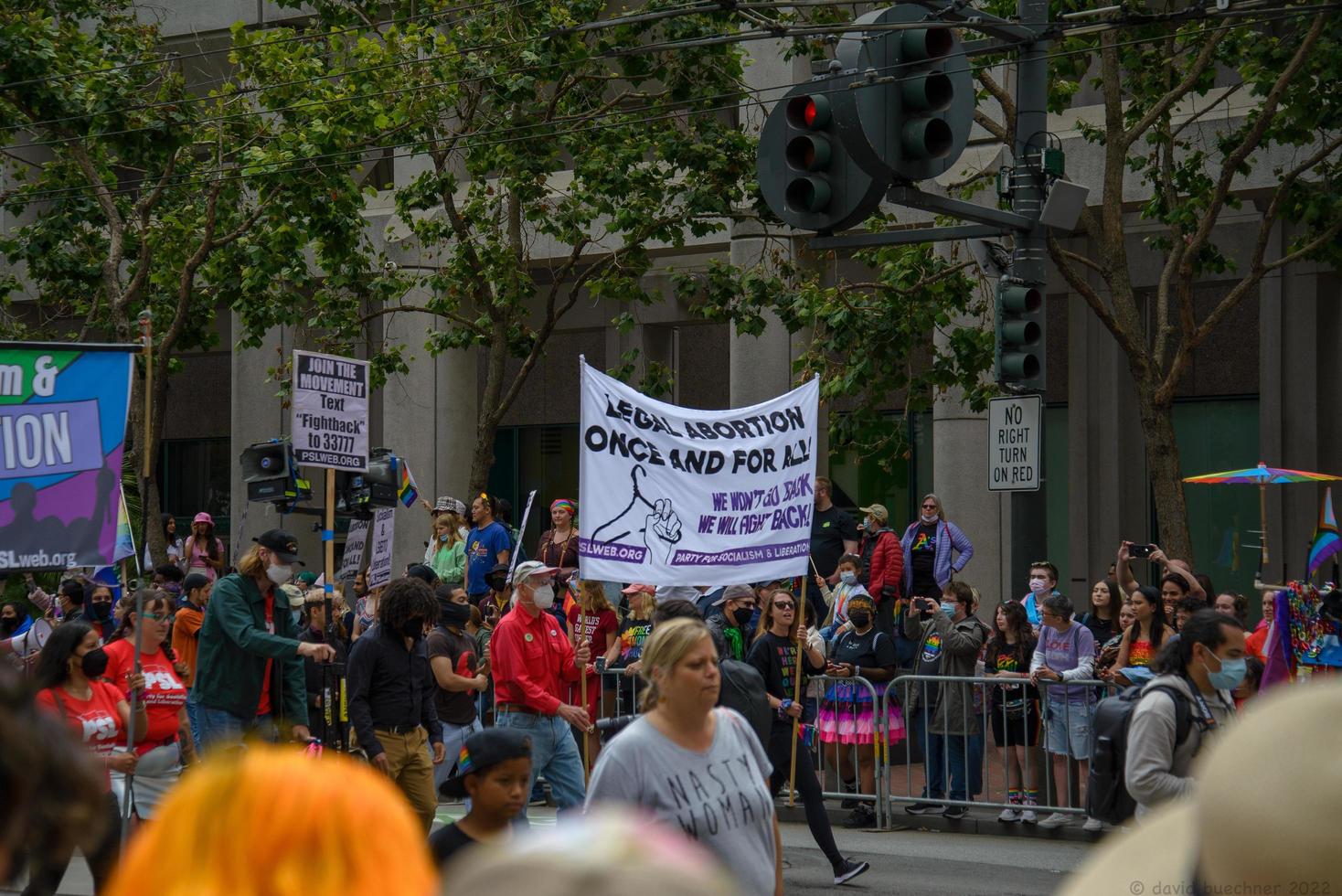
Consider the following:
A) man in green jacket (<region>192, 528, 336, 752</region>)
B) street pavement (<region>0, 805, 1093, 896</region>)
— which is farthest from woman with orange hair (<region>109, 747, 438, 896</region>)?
street pavement (<region>0, 805, 1093, 896</region>)

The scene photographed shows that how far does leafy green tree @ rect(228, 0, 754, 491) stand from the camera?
68.3ft

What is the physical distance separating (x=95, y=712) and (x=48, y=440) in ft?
4.58

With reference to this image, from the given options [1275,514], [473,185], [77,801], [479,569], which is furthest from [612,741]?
[1275,514]

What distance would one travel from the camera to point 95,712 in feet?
29.8

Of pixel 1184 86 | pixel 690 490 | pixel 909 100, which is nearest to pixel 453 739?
pixel 690 490

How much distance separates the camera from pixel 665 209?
858 inches

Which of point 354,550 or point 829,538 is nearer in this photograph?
point 829,538

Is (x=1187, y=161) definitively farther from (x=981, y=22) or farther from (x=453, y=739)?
(x=453, y=739)

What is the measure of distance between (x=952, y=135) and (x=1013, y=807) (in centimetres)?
509

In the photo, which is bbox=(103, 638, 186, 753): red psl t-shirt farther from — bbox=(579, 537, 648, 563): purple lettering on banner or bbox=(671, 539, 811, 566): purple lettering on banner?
bbox=(671, 539, 811, 566): purple lettering on banner

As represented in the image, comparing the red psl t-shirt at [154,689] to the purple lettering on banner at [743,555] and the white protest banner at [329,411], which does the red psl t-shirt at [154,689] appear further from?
the white protest banner at [329,411]

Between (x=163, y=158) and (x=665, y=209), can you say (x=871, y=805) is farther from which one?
(x=163, y=158)

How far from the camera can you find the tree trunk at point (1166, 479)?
16781 mm

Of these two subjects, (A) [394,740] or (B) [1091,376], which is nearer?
(A) [394,740]
